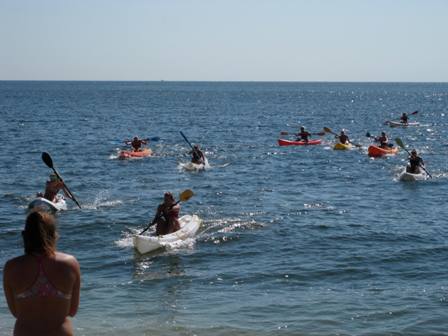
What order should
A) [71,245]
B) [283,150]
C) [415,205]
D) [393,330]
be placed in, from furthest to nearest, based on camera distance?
[283,150], [415,205], [71,245], [393,330]

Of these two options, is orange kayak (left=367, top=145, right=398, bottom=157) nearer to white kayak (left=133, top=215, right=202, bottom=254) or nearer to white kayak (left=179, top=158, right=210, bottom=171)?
white kayak (left=179, top=158, right=210, bottom=171)

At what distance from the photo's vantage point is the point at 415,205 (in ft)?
74.4

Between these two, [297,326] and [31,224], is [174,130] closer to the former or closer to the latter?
[297,326]

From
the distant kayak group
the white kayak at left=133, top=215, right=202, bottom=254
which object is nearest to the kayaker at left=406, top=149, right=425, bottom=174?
the distant kayak group

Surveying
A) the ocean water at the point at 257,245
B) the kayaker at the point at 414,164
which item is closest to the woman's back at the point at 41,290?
the ocean water at the point at 257,245

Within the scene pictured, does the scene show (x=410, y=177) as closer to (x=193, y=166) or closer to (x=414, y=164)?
(x=414, y=164)

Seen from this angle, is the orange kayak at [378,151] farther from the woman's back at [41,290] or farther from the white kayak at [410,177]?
the woman's back at [41,290]

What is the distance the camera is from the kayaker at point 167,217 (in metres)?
16.7

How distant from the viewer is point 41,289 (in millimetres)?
4824

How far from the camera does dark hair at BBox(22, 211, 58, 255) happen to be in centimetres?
470

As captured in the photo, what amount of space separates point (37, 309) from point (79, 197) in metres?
19.3

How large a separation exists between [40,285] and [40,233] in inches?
15.1

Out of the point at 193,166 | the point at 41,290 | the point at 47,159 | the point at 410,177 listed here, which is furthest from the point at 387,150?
the point at 41,290

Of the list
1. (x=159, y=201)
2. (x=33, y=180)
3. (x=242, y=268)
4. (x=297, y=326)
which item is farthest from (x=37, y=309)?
(x=33, y=180)
